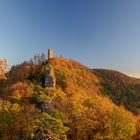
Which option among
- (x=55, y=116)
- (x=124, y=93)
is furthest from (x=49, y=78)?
(x=124, y=93)

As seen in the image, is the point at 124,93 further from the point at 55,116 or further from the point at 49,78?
the point at 55,116

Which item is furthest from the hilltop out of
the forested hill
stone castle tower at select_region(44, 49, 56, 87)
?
the forested hill

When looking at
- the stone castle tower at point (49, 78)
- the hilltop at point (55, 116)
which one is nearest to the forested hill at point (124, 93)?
the hilltop at point (55, 116)

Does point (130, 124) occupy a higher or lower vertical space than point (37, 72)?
lower

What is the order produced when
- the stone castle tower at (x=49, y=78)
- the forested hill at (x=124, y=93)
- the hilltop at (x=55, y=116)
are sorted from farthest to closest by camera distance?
the forested hill at (x=124, y=93) → the stone castle tower at (x=49, y=78) → the hilltop at (x=55, y=116)

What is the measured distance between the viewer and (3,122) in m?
55.7

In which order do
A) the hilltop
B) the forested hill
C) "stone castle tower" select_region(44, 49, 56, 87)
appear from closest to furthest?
the hilltop < "stone castle tower" select_region(44, 49, 56, 87) < the forested hill

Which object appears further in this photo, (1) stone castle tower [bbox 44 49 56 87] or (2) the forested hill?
(2) the forested hill

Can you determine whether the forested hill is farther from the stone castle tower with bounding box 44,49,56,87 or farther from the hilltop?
the stone castle tower with bounding box 44,49,56,87

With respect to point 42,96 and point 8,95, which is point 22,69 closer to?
point 8,95

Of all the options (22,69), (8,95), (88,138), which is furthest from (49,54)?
(88,138)

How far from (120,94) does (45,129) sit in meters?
74.4

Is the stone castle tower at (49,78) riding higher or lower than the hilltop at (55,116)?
higher

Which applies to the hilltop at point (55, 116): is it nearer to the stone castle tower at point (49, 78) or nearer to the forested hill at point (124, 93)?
the stone castle tower at point (49, 78)
